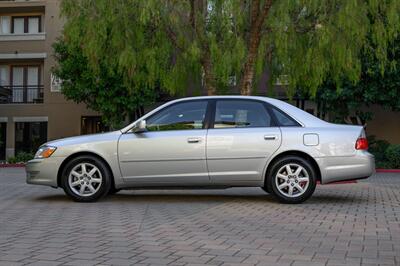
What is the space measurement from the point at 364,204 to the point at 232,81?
6681 millimetres

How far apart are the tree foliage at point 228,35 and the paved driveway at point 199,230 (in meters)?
4.03

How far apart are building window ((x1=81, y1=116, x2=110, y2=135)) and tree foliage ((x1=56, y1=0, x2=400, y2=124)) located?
17441mm

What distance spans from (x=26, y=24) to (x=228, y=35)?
21774mm

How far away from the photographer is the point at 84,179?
9156mm

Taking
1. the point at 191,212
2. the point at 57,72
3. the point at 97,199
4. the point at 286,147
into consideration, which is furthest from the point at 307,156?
the point at 57,72

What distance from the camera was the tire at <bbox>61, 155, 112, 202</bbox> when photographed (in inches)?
358

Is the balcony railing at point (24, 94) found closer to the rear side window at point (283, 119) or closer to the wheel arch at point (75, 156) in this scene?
the wheel arch at point (75, 156)

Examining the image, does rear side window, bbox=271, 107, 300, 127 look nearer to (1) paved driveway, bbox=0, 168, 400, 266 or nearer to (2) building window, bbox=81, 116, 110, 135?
(1) paved driveway, bbox=0, 168, 400, 266

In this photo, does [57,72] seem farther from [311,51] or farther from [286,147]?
[286,147]

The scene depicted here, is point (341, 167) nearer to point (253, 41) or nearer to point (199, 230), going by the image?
point (199, 230)

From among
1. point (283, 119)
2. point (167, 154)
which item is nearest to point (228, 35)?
point (283, 119)

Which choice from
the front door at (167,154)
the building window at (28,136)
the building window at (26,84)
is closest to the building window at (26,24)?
the building window at (26,84)

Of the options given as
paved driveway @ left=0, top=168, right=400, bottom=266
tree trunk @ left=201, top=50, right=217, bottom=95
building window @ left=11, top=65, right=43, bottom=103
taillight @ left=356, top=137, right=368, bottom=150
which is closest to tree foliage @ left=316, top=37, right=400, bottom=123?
tree trunk @ left=201, top=50, right=217, bottom=95

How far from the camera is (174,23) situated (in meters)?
12.9
